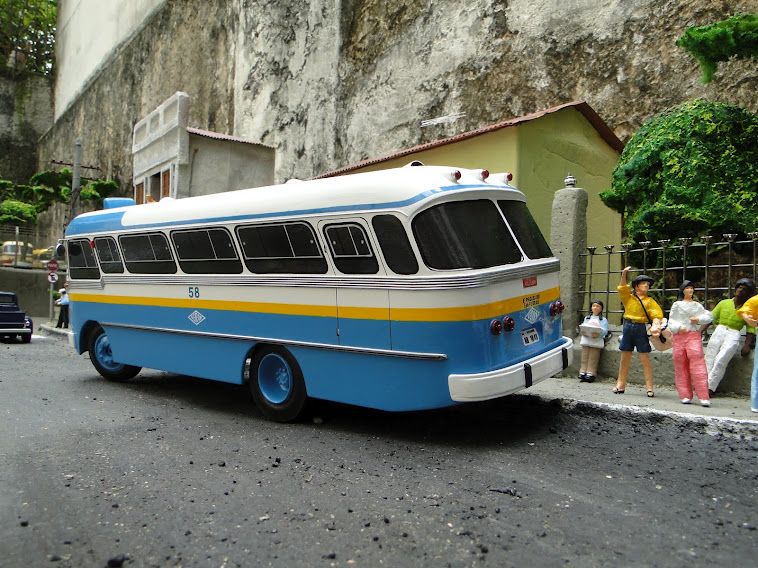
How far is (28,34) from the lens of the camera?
52.0m

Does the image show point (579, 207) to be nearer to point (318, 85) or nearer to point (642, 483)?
point (642, 483)

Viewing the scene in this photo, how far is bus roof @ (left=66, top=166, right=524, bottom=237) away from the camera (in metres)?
5.85

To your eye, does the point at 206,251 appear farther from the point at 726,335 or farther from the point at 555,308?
the point at 726,335

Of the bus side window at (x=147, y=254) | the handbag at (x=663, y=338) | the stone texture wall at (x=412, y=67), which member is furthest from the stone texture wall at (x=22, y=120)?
the handbag at (x=663, y=338)

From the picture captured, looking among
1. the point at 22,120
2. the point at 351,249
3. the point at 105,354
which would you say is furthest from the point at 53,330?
the point at 22,120

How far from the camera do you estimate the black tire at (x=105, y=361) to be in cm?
959

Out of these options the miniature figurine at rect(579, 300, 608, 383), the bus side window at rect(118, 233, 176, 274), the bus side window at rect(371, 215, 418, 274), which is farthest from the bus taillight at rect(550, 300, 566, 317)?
the bus side window at rect(118, 233, 176, 274)

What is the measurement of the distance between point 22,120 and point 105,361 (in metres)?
49.9

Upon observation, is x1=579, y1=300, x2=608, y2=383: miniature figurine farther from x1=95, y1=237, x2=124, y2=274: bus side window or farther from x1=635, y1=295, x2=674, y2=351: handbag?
x1=95, y1=237, x2=124, y2=274: bus side window

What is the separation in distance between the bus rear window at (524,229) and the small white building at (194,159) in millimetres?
15537

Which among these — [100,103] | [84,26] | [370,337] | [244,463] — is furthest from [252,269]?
[84,26]

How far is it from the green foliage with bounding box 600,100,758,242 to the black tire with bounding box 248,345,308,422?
16.1 ft

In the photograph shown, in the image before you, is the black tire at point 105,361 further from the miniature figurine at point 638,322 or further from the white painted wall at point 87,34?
the white painted wall at point 87,34

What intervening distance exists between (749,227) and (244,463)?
6355 millimetres
